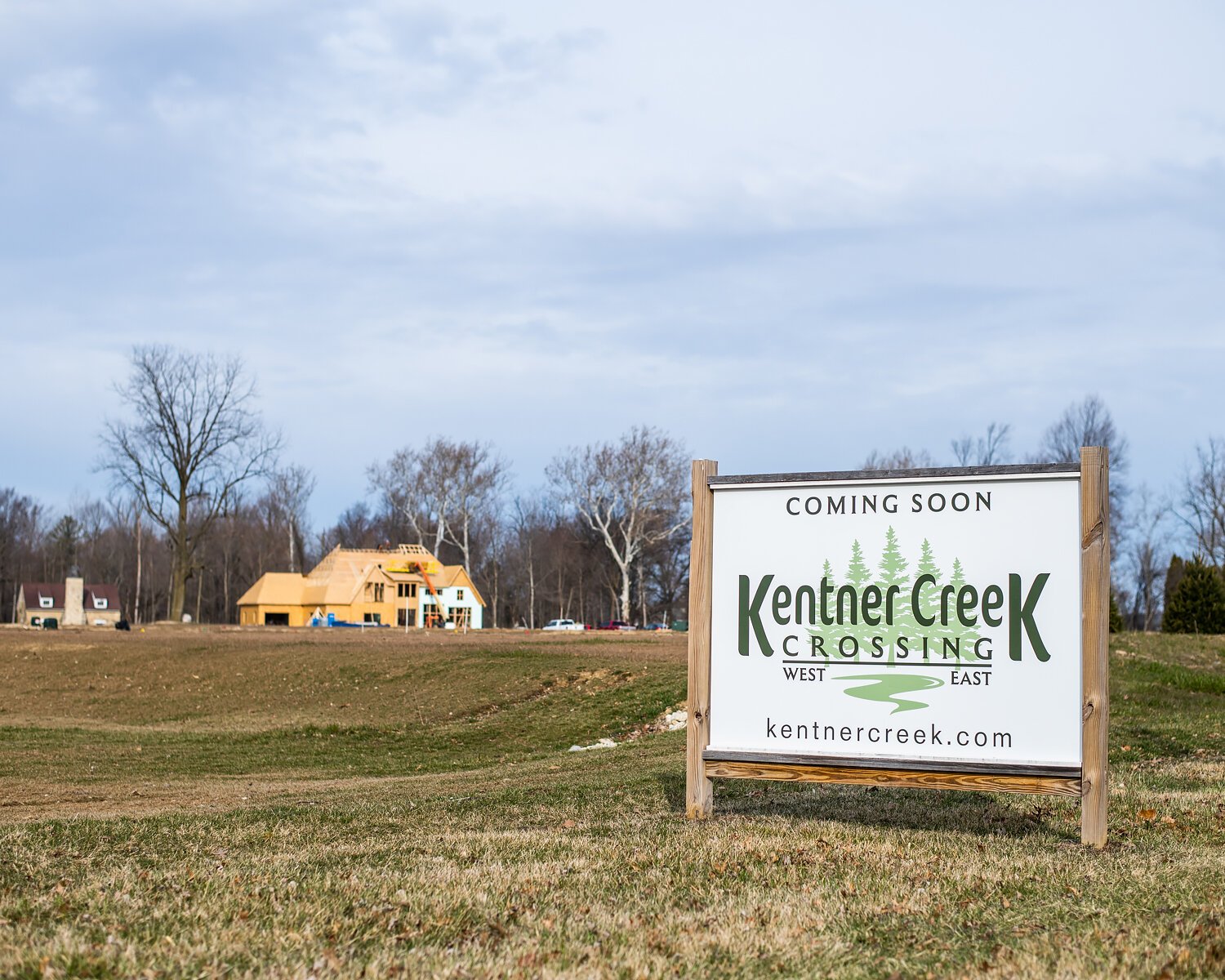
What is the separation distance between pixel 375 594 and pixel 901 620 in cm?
6763

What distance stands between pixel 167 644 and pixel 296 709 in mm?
13501

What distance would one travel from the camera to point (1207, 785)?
10.5m

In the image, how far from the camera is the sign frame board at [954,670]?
23.9 feet

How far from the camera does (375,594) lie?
73062 millimetres

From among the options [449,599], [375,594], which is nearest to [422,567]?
[449,599]

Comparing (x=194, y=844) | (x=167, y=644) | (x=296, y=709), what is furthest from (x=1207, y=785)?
(x=167, y=644)

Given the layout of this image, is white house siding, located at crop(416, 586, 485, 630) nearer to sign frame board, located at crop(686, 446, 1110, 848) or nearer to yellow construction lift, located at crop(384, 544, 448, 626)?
yellow construction lift, located at crop(384, 544, 448, 626)

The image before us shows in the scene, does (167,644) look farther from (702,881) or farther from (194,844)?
(702,881)

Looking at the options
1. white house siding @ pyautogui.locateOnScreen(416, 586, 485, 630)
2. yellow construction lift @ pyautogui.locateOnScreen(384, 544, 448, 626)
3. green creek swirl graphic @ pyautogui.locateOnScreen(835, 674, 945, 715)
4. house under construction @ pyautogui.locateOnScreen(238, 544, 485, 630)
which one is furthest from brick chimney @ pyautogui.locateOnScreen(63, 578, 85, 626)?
green creek swirl graphic @ pyautogui.locateOnScreen(835, 674, 945, 715)

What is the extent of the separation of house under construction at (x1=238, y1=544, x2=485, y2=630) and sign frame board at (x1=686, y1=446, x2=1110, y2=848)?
6261 centimetres

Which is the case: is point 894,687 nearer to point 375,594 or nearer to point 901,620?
point 901,620

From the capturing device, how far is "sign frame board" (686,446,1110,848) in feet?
23.9

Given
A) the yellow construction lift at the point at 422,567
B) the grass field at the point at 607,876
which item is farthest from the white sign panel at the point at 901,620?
the yellow construction lift at the point at 422,567

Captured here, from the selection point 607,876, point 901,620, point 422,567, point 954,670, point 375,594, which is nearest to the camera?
point 607,876
